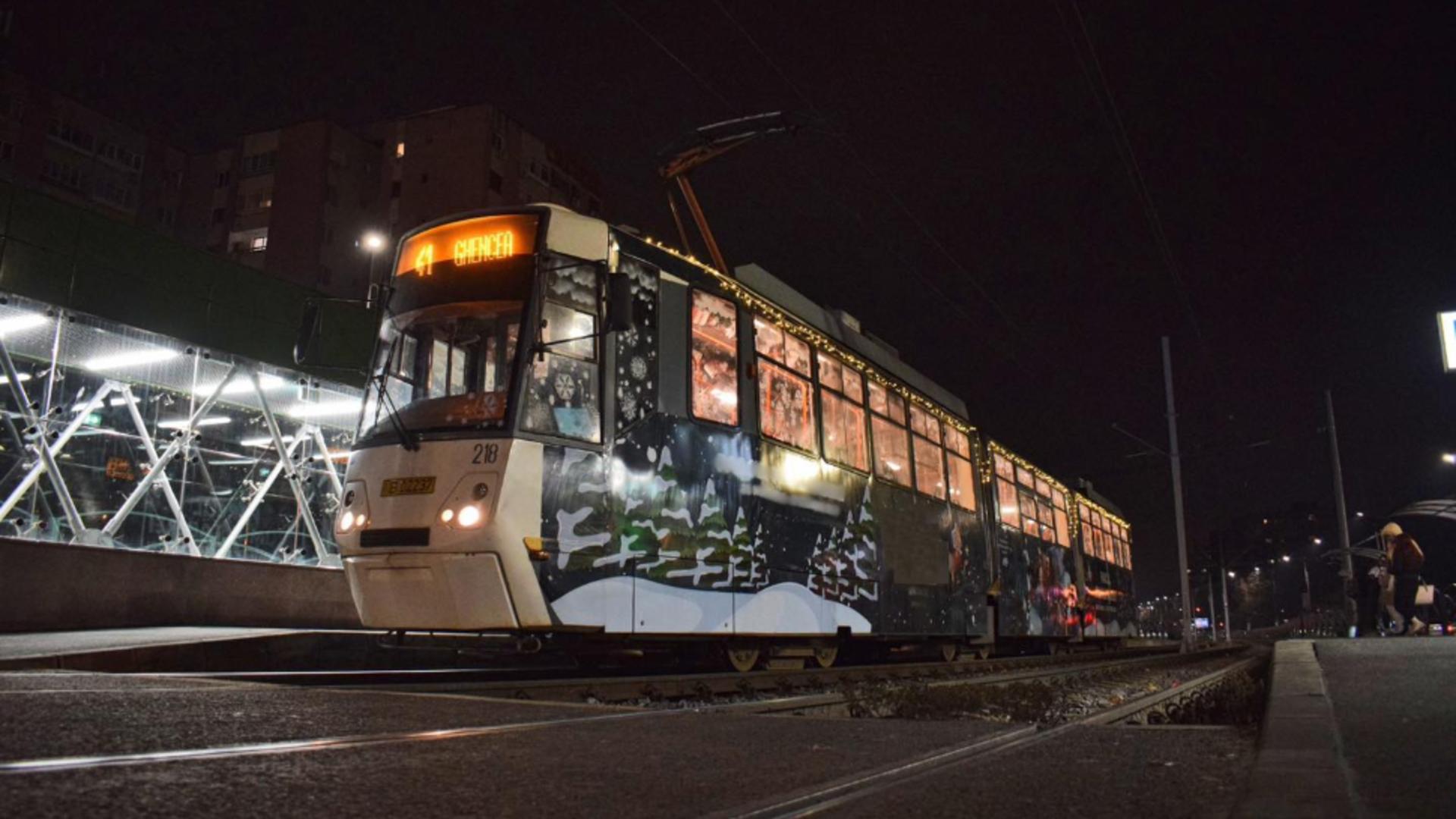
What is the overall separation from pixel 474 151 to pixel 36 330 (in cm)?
3624

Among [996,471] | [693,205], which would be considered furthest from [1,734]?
[996,471]

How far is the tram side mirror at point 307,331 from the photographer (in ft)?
28.5

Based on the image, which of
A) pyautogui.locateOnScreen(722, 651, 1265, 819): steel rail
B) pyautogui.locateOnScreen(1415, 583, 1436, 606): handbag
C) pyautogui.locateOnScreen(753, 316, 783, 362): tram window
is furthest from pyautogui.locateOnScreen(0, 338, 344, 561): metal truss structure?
pyautogui.locateOnScreen(1415, 583, 1436, 606): handbag

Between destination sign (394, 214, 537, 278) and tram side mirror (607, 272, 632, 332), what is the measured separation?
0.86 m

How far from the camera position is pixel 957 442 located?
1530 cm

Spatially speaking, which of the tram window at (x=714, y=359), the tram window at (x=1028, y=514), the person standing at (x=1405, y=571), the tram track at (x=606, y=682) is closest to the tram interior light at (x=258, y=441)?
the tram track at (x=606, y=682)

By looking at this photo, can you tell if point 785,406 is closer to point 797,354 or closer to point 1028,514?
point 797,354

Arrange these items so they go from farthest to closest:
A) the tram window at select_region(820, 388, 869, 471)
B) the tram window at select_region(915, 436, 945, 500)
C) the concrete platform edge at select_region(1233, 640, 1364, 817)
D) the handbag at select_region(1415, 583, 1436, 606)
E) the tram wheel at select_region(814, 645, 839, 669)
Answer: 1. the handbag at select_region(1415, 583, 1436, 606)
2. the tram window at select_region(915, 436, 945, 500)
3. the tram window at select_region(820, 388, 869, 471)
4. the tram wheel at select_region(814, 645, 839, 669)
5. the concrete platform edge at select_region(1233, 640, 1364, 817)

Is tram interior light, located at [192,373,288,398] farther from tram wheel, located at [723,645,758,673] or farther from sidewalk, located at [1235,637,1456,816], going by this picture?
sidewalk, located at [1235,637,1456,816]

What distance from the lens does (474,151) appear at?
4862cm

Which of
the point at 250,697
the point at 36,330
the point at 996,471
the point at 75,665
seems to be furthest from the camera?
the point at 996,471

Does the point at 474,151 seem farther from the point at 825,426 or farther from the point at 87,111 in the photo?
the point at 825,426

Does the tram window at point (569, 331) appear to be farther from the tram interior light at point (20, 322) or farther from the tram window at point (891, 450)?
the tram interior light at point (20, 322)

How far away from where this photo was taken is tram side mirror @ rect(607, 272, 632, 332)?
311 inches
